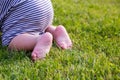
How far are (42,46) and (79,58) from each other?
39 cm

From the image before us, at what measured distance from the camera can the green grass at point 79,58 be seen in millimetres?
2900

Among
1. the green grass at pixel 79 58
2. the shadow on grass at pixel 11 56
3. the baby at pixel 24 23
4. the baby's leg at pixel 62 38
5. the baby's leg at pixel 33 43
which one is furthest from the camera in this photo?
the baby's leg at pixel 62 38

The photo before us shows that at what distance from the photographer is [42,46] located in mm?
3260

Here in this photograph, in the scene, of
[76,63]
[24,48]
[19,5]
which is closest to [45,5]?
[19,5]

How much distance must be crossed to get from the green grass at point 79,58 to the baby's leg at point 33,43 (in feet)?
0.26

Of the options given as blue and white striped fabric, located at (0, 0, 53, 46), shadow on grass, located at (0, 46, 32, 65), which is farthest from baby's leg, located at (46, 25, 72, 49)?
shadow on grass, located at (0, 46, 32, 65)

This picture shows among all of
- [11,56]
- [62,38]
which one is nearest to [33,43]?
[11,56]

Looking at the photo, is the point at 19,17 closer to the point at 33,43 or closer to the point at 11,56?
the point at 33,43

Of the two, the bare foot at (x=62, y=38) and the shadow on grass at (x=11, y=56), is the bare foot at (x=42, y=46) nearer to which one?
the shadow on grass at (x=11, y=56)

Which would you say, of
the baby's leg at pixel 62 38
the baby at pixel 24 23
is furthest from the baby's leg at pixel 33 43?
the baby's leg at pixel 62 38

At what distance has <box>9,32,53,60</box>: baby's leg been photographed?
10.7 ft

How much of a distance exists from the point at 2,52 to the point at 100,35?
4.76 feet

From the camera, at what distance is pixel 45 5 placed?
12.0ft

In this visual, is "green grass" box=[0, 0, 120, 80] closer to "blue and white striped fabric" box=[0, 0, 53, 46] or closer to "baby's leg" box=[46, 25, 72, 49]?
"baby's leg" box=[46, 25, 72, 49]
